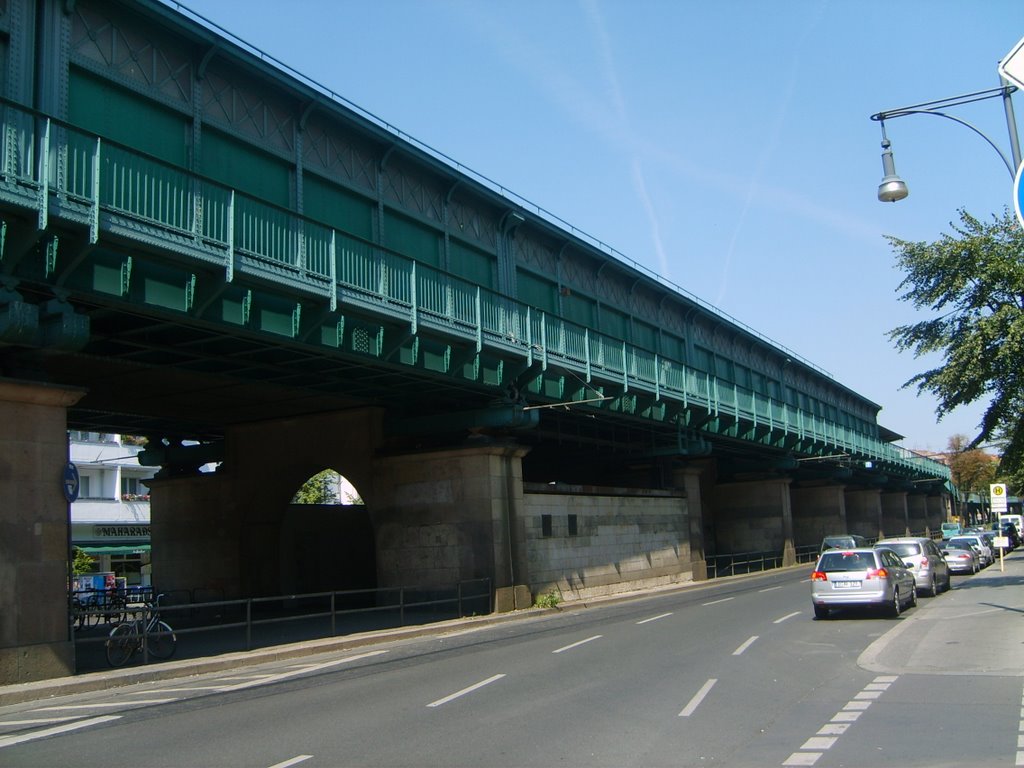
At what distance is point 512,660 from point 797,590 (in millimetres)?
18655

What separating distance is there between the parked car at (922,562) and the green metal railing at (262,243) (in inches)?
378

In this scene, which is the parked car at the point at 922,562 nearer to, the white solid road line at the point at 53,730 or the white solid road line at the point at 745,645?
the white solid road line at the point at 745,645

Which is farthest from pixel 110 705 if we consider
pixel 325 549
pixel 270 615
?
pixel 325 549

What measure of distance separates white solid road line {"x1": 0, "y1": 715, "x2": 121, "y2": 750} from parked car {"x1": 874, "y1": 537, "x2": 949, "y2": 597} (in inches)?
798

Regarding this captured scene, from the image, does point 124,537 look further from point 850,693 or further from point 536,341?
point 850,693

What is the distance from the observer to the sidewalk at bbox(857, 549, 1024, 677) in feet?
42.4

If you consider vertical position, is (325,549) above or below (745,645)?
above

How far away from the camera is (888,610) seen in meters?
21.0

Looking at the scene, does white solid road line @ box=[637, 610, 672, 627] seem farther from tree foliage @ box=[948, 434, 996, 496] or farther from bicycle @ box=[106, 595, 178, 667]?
tree foliage @ box=[948, 434, 996, 496]

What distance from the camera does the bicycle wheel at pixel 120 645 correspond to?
15.4m

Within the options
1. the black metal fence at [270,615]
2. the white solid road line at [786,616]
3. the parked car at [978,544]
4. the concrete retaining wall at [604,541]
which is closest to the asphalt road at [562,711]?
the black metal fence at [270,615]

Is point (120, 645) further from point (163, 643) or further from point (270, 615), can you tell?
point (270, 615)

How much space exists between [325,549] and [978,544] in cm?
3083

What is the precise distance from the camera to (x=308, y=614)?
79.3 feet
